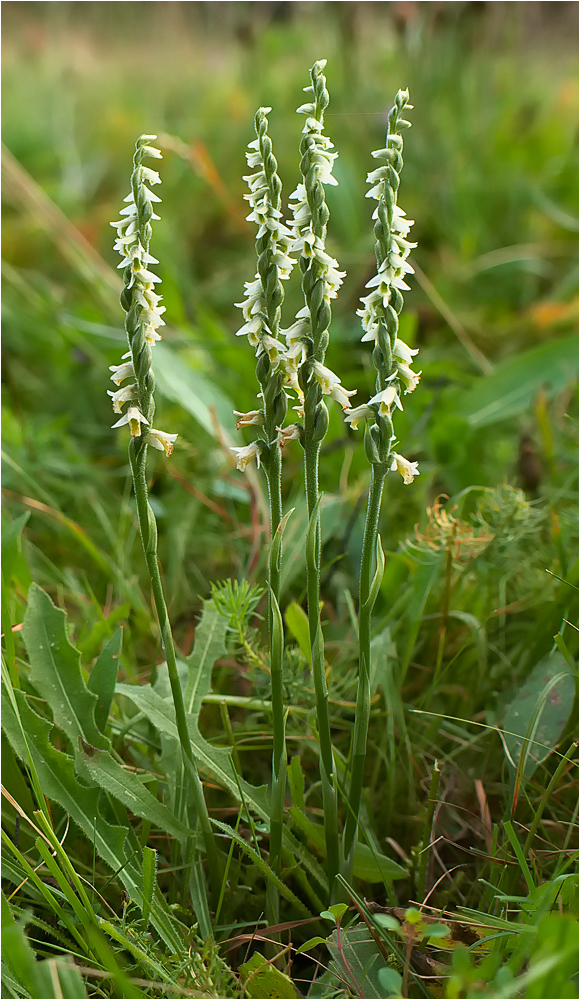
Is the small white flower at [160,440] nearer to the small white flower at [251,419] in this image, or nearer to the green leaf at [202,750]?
the small white flower at [251,419]

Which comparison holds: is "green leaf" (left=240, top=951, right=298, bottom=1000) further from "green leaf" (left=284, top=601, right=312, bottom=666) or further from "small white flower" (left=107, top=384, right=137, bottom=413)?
"small white flower" (left=107, top=384, right=137, bottom=413)

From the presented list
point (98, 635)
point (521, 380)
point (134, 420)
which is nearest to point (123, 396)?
point (134, 420)

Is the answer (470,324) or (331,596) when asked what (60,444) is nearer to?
(331,596)

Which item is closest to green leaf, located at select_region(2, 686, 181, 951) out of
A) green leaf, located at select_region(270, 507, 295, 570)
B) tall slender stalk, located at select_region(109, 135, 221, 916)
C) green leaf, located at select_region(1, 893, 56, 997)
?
green leaf, located at select_region(1, 893, 56, 997)

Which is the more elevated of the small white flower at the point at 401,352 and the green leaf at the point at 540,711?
the small white flower at the point at 401,352

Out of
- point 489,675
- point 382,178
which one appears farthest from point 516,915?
point 382,178

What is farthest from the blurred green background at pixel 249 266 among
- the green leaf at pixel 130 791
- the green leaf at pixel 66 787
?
the green leaf at pixel 130 791
